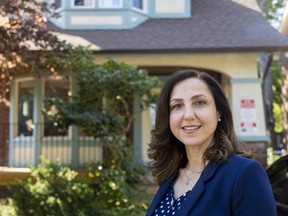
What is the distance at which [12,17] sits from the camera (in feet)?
20.4

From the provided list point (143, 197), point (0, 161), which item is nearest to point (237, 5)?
point (143, 197)

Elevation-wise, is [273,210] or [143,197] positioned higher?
[273,210]

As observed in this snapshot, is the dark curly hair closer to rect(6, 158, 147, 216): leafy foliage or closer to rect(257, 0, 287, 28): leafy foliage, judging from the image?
rect(6, 158, 147, 216): leafy foliage

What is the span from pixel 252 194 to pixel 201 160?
39 cm

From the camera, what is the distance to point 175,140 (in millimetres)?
2289

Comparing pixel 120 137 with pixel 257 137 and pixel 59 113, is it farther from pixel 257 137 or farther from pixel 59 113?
pixel 257 137

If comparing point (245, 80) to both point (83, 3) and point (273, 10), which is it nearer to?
point (83, 3)

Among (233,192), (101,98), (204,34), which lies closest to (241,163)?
(233,192)

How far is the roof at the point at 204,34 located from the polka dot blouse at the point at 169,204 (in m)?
7.83

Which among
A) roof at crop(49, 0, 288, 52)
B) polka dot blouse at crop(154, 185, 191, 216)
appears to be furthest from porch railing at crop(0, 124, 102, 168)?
polka dot blouse at crop(154, 185, 191, 216)

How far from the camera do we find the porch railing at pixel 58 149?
34.0ft

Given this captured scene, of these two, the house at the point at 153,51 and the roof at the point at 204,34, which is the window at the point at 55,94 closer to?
the house at the point at 153,51

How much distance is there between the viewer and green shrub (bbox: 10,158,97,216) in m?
6.29

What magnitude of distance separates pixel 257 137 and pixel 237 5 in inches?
150
